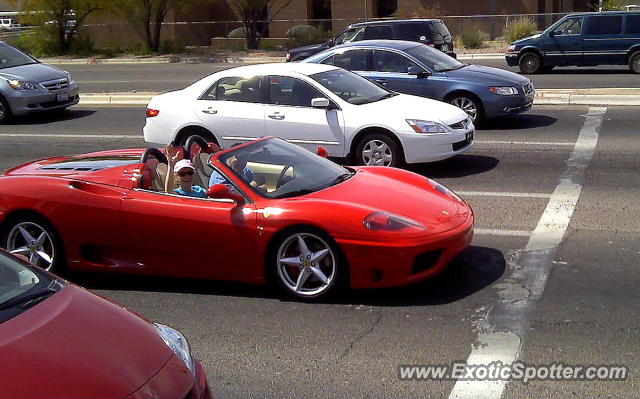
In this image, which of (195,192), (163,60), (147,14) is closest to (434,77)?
(195,192)

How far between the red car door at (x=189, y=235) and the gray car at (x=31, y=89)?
39.6ft

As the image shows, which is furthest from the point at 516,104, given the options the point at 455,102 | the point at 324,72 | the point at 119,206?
the point at 119,206

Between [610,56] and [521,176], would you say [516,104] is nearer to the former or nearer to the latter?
[521,176]

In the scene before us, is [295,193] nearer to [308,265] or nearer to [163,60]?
[308,265]

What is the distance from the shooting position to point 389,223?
6.84 meters

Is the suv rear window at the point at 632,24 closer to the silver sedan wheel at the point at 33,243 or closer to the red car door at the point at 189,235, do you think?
the red car door at the point at 189,235

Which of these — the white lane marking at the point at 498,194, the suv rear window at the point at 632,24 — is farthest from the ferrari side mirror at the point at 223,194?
the suv rear window at the point at 632,24

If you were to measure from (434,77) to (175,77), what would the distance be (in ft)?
47.9

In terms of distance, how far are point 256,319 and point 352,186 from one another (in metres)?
1.50

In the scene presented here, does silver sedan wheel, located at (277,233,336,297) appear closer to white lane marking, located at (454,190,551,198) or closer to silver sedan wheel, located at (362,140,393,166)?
white lane marking, located at (454,190,551,198)

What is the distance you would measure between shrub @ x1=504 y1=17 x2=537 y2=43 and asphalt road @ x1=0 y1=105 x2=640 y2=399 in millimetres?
26838

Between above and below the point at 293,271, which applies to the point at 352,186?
above

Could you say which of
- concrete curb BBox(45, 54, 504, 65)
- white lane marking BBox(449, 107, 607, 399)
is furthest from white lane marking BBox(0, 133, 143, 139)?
concrete curb BBox(45, 54, 504, 65)

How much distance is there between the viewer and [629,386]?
209 inches
